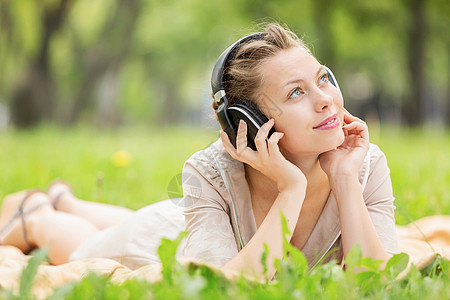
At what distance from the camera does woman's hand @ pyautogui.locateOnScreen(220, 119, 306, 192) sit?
7.67 ft

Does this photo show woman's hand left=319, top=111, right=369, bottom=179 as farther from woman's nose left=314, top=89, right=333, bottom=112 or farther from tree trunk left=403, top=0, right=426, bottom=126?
tree trunk left=403, top=0, right=426, bottom=126

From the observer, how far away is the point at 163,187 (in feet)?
17.2

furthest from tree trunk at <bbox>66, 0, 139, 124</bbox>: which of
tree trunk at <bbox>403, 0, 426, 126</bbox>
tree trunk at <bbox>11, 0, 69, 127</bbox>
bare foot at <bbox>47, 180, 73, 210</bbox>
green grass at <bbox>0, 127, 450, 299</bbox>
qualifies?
bare foot at <bbox>47, 180, 73, 210</bbox>

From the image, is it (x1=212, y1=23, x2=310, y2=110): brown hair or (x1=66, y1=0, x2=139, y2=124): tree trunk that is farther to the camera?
(x1=66, y1=0, x2=139, y2=124): tree trunk

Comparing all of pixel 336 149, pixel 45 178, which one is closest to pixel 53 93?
pixel 45 178

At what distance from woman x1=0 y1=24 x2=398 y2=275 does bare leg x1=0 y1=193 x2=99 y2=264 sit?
126 centimetres

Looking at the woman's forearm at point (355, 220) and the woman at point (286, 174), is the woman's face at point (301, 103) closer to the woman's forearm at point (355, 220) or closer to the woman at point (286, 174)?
the woman at point (286, 174)

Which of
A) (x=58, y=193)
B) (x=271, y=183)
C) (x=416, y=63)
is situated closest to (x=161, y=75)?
(x=416, y=63)

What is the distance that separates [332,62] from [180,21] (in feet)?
31.6

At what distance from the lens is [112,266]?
245 centimetres

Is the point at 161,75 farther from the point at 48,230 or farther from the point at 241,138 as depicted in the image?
the point at 241,138

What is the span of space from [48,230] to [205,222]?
5.09 ft

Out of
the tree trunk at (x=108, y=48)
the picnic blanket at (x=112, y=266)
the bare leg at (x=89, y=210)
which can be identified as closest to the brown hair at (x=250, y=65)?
the picnic blanket at (x=112, y=266)

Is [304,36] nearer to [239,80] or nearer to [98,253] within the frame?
[239,80]
